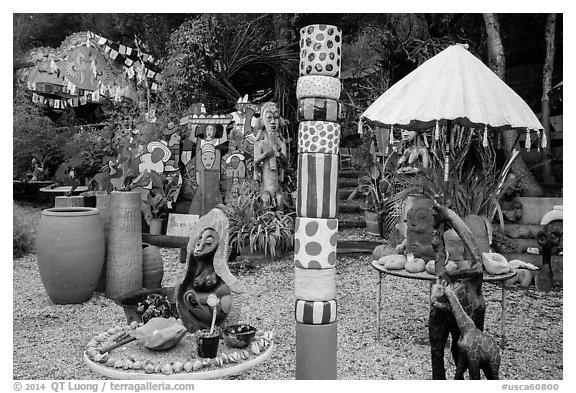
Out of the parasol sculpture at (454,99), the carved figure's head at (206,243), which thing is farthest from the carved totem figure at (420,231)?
the carved figure's head at (206,243)

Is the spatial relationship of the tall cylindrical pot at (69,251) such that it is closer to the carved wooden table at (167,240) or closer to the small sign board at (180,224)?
the carved wooden table at (167,240)

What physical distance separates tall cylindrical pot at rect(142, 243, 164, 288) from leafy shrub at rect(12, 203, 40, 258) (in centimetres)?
275

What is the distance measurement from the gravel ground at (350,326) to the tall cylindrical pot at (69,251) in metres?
0.20

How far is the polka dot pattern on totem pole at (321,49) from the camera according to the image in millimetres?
2797

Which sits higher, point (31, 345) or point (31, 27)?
point (31, 27)

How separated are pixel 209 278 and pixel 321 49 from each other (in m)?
1.72

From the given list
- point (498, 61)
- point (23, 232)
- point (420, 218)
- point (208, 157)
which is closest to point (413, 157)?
point (498, 61)

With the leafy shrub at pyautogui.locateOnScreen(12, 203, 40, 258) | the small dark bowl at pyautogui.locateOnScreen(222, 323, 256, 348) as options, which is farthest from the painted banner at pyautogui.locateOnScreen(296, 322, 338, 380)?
the leafy shrub at pyautogui.locateOnScreen(12, 203, 40, 258)

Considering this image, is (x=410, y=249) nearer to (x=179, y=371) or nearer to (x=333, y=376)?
(x=333, y=376)

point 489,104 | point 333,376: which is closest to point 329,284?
point 333,376

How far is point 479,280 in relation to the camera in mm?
2988

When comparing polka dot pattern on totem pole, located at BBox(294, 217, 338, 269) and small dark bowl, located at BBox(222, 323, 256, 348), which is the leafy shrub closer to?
small dark bowl, located at BBox(222, 323, 256, 348)

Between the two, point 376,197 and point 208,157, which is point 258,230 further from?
point 376,197
